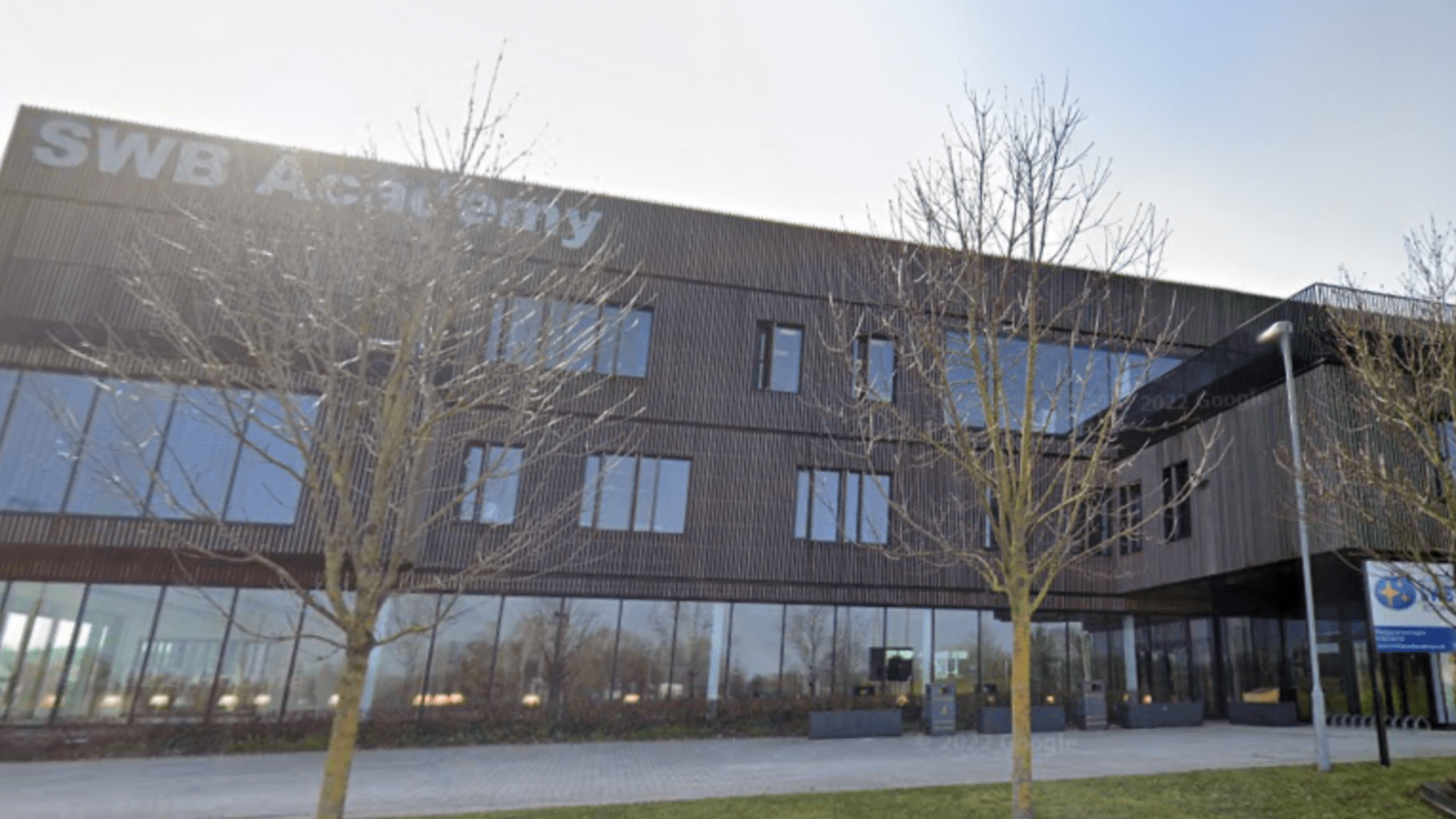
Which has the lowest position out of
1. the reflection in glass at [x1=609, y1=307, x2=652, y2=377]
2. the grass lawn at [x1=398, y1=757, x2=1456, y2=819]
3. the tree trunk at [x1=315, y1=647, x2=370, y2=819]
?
the grass lawn at [x1=398, y1=757, x2=1456, y2=819]

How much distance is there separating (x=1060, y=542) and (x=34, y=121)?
27.6 metres

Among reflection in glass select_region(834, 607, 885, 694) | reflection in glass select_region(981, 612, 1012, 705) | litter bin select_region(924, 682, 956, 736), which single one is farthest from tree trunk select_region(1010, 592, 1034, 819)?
reflection in glass select_region(981, 612, 1012, 705)

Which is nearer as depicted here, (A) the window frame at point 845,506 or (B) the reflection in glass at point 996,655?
(A) the window frame at point 845,506

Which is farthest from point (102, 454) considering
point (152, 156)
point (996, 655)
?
point (996, 655)

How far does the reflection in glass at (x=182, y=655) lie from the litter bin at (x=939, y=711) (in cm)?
1858

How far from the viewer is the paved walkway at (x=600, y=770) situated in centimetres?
1227

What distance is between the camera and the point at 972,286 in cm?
920

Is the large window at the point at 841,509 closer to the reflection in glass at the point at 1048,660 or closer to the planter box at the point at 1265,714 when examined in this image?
the reflection in glass at the point at 1048,660

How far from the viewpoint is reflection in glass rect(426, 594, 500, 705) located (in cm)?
2114

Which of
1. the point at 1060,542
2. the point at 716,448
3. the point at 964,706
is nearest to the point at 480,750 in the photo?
the point at 716,448

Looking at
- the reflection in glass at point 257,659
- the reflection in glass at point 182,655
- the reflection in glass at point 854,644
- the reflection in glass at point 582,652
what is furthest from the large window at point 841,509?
the reflection in glass at point 182,655

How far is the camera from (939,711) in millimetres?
21859

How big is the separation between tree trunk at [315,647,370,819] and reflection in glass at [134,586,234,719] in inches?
615

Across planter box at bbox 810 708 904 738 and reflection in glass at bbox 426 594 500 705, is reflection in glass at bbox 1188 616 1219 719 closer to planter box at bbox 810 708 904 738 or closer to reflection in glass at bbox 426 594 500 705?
planter box at bbox 810 708 904 738
